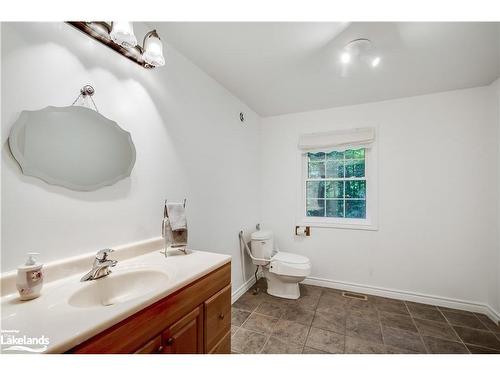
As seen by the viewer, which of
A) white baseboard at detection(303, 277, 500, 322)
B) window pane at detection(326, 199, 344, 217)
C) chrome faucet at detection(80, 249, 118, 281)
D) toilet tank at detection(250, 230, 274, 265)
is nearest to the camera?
chrome faucet at detection(80, 249, 118, 281)

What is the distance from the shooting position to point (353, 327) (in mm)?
1984

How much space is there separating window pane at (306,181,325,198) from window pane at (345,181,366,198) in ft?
1.02

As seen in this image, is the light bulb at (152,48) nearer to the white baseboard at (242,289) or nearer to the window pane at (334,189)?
the white baseboard at (242,289)

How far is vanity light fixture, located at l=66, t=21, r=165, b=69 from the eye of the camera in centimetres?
110

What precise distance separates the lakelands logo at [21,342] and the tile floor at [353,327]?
1430 millimetres

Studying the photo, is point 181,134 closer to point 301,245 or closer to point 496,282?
Answer: point 301,245

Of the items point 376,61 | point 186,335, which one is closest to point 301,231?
point 376,61

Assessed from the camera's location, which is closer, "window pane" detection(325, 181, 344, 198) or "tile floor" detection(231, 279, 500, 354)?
"tile floor" detection(231, 279, 500, 354)

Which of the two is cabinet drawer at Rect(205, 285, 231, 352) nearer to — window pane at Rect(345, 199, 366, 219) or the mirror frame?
the mirror frame

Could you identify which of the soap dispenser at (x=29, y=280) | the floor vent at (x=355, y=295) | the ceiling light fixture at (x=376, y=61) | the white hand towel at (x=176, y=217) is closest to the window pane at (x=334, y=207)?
the floor vent at (x=355, y=295)

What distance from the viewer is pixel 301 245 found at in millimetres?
3037

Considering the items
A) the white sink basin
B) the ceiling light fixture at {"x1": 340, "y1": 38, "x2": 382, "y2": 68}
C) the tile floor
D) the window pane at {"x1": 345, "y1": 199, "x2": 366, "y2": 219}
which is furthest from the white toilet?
the ceiling light fixture at {"x1": 340, "y1": 38, "x2": 382, "y2": 68}

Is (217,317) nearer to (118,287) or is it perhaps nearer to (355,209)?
(118,287)

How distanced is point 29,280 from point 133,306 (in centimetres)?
44
